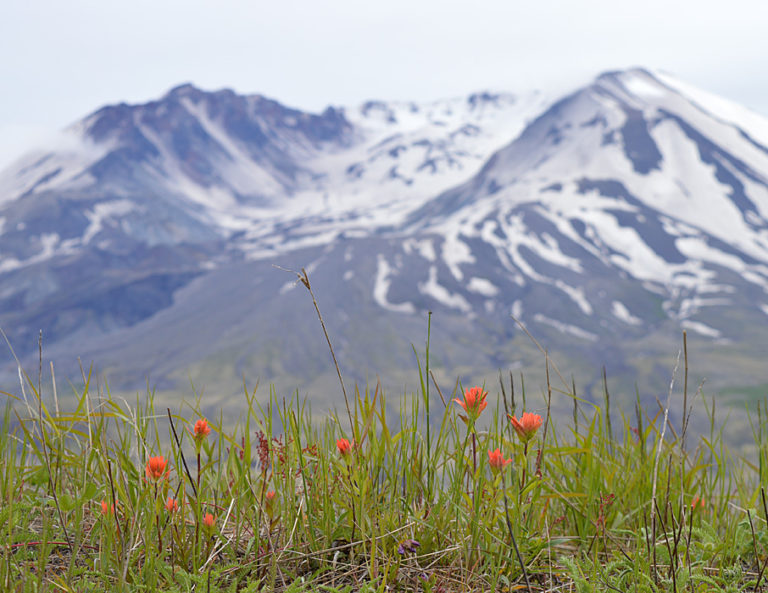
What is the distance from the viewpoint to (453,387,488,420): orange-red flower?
1.70 metres

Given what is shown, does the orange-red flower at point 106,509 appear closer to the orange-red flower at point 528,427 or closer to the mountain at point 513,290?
the orange-red flower at point 528,427

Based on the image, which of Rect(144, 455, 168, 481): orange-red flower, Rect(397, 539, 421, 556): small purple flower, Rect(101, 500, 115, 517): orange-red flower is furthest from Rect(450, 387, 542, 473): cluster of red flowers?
Rect(101, 500, 115, 517): orange-red flower

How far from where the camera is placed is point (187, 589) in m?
1.56

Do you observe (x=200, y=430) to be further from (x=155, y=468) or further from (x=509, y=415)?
(x=509, y=415)

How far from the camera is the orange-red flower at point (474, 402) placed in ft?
5.58

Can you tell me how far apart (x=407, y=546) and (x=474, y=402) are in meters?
0.48

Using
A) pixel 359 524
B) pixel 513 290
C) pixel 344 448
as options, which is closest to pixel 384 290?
pixel 513 290

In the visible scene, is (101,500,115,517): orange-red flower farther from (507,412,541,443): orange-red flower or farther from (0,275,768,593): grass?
(507,412,541,443): orange-red flower

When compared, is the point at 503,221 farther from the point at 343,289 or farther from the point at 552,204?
the point at 343,289

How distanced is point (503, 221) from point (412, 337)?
43.9 metres

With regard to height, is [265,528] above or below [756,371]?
above

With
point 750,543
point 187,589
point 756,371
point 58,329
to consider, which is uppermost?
point 187,589

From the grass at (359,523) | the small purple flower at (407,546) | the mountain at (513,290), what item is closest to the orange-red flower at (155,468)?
the grass at (359,523)

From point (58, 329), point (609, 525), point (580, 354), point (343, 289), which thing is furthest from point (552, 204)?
point (609, 525)
